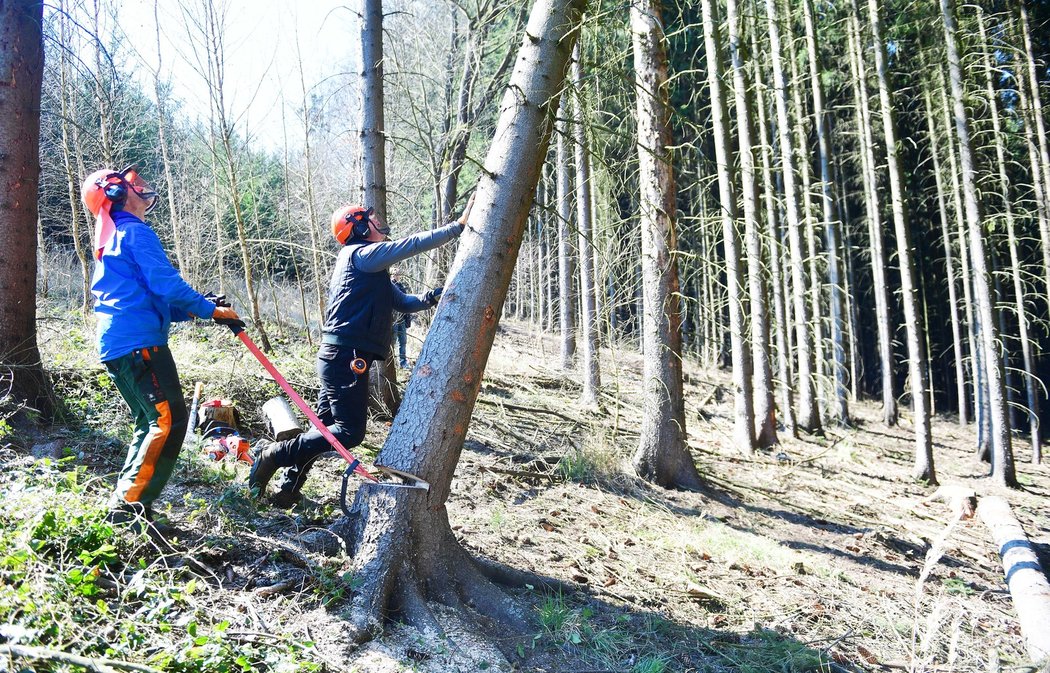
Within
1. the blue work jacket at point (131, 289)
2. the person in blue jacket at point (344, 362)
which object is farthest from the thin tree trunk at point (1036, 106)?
the blue work jacket at point (131, 289)

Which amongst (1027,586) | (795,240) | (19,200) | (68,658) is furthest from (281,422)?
(795,240)

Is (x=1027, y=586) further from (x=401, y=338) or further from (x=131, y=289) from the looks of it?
(x=401, y=338)

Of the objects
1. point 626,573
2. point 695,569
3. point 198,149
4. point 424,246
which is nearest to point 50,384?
point 424,246

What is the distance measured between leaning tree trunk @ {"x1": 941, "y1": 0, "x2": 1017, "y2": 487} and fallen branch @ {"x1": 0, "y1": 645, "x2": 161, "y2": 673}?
13.6 metres

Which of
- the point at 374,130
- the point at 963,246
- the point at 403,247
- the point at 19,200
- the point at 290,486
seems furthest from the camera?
the point at 963,246

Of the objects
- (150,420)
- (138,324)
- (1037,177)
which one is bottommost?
(150,420)

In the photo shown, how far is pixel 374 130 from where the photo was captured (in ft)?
24.6

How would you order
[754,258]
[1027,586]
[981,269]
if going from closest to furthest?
[1027,586], [754,258], [981,269]

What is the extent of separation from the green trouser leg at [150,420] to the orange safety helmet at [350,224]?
→ 143 cm

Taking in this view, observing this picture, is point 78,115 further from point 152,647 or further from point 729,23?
point 152,647

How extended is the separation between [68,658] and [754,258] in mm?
9522

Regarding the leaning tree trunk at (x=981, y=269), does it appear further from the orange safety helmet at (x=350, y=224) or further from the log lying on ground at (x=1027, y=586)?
the orange safety helmet at (x=350, y=224)

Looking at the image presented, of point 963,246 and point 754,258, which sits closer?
point 754,258

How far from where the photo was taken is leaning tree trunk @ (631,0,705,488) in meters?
7.21
